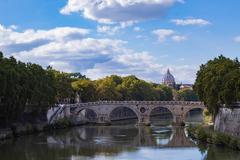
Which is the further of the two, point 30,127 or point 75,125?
point 75,125

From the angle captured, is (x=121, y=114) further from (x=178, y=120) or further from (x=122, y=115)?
(x=178, y=120)

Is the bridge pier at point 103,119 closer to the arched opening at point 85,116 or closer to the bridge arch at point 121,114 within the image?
the arched opening at point 85,116

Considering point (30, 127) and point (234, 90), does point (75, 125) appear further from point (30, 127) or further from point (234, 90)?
point (234, 90)

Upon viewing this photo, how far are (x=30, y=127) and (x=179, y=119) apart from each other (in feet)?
72.8

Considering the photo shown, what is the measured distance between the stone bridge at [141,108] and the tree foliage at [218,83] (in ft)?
51.2

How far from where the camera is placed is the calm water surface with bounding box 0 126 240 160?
3778 centimetres

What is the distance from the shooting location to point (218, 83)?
4628 centimetres

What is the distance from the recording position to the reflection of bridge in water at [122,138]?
46.6 metres

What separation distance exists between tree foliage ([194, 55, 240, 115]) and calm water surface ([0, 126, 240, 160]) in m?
4.06

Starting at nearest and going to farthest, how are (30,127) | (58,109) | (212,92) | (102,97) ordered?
(212,92) → (30,127) → (58,109) → (102,97)

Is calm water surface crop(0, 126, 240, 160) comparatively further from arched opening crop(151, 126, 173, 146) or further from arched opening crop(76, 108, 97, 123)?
arched opening crop(76, 108, 97, 123)

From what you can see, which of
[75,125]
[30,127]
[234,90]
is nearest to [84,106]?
[75,125]

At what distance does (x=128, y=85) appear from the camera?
103 metres

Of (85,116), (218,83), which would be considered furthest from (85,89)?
(218,83)
